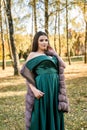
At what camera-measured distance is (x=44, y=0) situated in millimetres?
25703

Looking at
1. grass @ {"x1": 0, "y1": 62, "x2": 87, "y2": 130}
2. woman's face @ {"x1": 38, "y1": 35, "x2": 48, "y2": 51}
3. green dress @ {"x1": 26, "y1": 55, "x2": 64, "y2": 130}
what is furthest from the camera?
grass @ {"x1": 0, "y1": 62, "x2": 87, "y2": 130}

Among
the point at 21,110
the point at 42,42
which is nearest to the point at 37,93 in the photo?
the point at 42,42

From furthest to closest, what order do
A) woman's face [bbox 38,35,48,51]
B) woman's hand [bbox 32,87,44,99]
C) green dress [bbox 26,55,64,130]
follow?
woman's face [bbox 38,35,48,51], green dress [bbox 26,55,64,130], woman's hand [bbox 32,87,44,99]

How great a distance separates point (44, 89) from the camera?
5.92 metres

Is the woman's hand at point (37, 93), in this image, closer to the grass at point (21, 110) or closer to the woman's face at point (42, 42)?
the woman's face at point (42, 42)

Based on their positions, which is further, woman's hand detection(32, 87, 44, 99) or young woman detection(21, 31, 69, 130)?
young woman detection(21, 31, 69, 130)

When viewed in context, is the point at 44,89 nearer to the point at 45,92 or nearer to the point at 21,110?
the point at 45,92

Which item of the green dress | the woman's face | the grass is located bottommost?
the grass

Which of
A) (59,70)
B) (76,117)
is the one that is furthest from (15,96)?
(59,70)

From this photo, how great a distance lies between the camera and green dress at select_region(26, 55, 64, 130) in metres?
5.93

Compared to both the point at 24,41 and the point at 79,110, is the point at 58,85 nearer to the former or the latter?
the point at 79,110

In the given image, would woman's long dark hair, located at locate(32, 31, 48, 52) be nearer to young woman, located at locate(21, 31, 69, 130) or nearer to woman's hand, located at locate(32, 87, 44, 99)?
young woman, located at locate(21, 31, 69, 130)

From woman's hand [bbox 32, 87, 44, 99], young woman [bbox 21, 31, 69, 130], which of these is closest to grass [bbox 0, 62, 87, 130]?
Result: young woman [bbox 21, 31, 69, 130]

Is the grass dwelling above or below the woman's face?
below
